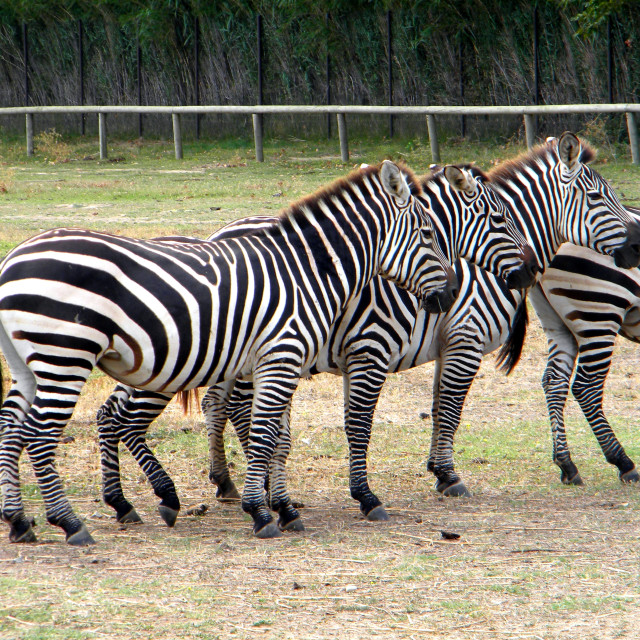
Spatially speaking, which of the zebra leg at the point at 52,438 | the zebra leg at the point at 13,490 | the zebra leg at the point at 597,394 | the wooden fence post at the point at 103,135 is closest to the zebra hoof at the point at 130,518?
the zebra leg at the point at 52,438

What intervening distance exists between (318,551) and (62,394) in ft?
4.96

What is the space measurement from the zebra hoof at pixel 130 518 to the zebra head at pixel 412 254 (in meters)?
2.03

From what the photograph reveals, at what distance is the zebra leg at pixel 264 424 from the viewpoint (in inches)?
200

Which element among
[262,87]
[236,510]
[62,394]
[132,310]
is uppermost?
[262,87]

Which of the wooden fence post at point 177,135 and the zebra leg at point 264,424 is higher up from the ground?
the wooden fence post at point 177,135

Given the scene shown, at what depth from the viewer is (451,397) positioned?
6207mm

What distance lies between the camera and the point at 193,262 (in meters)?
5.05

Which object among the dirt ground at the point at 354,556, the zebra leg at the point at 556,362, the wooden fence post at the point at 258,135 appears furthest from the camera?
the wooden fence post at the point at 258,135

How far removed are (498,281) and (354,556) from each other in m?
2.40

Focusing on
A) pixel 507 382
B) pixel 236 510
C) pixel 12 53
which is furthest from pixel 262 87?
pixel 236 510

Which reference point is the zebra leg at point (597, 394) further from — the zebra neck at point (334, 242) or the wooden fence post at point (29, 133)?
the wooden fence post at point (29, 133)

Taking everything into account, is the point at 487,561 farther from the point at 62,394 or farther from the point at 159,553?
the point at 62,394

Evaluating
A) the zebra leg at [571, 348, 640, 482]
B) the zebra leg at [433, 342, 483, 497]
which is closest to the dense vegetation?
the zebra leg at [571, 348, 640, 482]

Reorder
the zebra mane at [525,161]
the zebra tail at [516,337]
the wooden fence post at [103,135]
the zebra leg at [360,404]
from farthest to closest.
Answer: the wooden fence post at [103,135]
the zebra tail at [516,337]
the zebra mane at [525,161]
the zebra leg at [360,404]
